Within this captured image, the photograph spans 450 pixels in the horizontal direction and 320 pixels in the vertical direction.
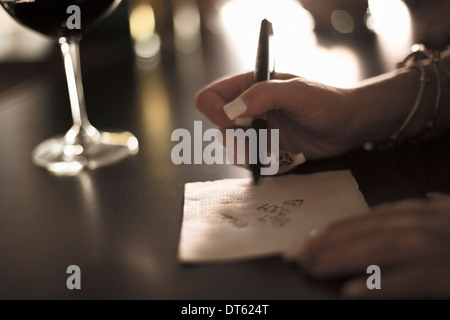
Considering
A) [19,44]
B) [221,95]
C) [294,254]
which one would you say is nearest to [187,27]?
[221,95]

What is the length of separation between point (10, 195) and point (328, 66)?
71 centimetres

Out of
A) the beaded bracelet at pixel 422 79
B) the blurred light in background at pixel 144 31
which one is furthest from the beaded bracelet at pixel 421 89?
the blurred light in background at pixel 144 31

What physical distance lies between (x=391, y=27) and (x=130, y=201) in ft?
3.24

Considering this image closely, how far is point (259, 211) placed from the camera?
0.62m

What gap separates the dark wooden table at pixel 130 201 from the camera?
0.51m

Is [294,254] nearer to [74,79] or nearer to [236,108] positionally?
[236,108]

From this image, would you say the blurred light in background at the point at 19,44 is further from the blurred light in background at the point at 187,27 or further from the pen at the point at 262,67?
the pen at the point at 262,67

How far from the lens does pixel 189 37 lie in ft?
5.03

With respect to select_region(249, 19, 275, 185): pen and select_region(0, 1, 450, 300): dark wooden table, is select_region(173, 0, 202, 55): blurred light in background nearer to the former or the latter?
select_region(0, 1, 450, 300): dark wooden table

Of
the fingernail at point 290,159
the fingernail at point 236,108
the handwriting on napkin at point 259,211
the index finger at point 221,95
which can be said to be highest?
the index finger at point 221,95

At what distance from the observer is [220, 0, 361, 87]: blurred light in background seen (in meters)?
1.14

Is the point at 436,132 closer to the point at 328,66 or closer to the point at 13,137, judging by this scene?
the point at 328,66

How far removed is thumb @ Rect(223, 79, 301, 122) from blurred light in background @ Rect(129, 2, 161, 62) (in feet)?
2.46

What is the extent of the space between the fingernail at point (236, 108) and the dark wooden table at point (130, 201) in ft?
0.33
